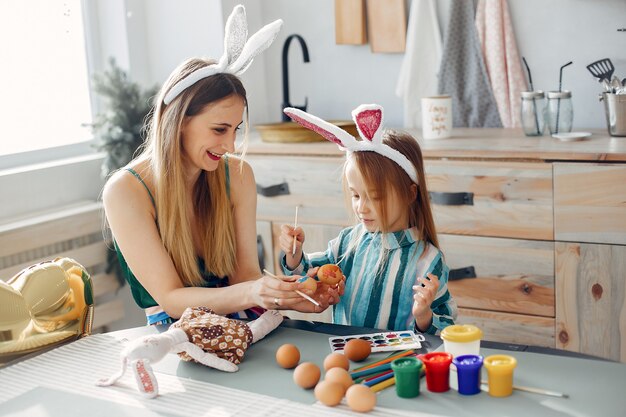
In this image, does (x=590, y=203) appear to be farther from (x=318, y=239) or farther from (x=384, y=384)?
(x=384, y=384)

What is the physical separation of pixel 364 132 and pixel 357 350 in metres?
0.55

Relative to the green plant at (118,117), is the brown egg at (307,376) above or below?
below

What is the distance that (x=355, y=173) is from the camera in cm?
190

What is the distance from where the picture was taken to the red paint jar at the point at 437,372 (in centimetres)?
137

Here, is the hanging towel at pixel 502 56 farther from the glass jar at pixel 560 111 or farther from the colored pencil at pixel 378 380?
the colored pencil at pixel 378 380

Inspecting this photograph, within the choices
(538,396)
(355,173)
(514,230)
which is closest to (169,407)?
(538,396)

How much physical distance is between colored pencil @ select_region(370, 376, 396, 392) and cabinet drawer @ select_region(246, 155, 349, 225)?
1.54m

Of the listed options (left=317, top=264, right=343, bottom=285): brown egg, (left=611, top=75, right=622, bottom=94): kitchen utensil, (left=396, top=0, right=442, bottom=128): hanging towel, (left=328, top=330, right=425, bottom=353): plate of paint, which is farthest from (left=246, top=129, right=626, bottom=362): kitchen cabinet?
(left=328, top=330, right=425, bottom=353): plate of paint

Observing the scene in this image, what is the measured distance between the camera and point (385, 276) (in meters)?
1.94

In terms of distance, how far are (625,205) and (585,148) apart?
0.21 metres

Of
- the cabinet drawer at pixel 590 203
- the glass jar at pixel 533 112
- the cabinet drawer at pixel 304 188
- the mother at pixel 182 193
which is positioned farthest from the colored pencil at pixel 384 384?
the glass jar at pixel 533 112

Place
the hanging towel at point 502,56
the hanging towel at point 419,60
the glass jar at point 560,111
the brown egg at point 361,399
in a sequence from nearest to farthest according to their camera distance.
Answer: the brown egg at point 361,399 → the glass jar at point 560,111 → the hanging towel at point 502,56 → the hanging towel at point 419,60

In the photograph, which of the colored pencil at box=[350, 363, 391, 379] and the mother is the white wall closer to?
the mother

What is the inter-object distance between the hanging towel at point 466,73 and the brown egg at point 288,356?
1.90 meters
